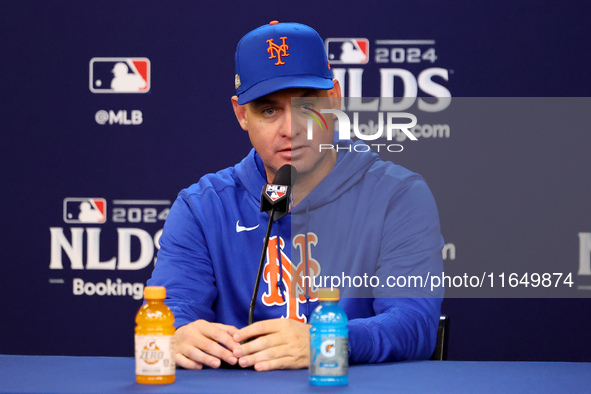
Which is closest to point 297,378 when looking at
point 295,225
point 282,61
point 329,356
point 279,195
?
point 329,356

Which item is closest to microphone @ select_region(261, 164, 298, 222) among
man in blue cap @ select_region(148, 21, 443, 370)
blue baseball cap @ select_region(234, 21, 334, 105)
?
man in blue cap @ select_region(148, 21, 443, 370)

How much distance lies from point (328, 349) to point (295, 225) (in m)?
0.60

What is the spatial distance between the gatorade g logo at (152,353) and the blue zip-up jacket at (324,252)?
0.40m

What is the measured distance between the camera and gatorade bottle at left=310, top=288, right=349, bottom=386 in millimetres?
1255

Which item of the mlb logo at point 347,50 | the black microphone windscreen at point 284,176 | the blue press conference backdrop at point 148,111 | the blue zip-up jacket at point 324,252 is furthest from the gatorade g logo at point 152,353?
the mlb logo at point 347,50

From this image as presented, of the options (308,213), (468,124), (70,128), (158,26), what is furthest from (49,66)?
(468,124)

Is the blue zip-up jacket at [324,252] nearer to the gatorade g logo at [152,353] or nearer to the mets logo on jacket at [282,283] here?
the mets logo on jacket at [282,283]

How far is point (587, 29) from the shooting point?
262 cm

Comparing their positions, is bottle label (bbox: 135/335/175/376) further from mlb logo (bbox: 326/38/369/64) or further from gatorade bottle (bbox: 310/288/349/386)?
mlb logo (bbox: 326/38/369/64)

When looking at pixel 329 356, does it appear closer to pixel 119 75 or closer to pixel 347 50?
pixel 347 50

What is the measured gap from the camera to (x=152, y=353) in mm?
1268

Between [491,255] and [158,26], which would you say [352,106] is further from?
[158,26]

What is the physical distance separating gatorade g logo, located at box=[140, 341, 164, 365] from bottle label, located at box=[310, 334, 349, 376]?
0.25 metres

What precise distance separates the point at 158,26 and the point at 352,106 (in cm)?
120
